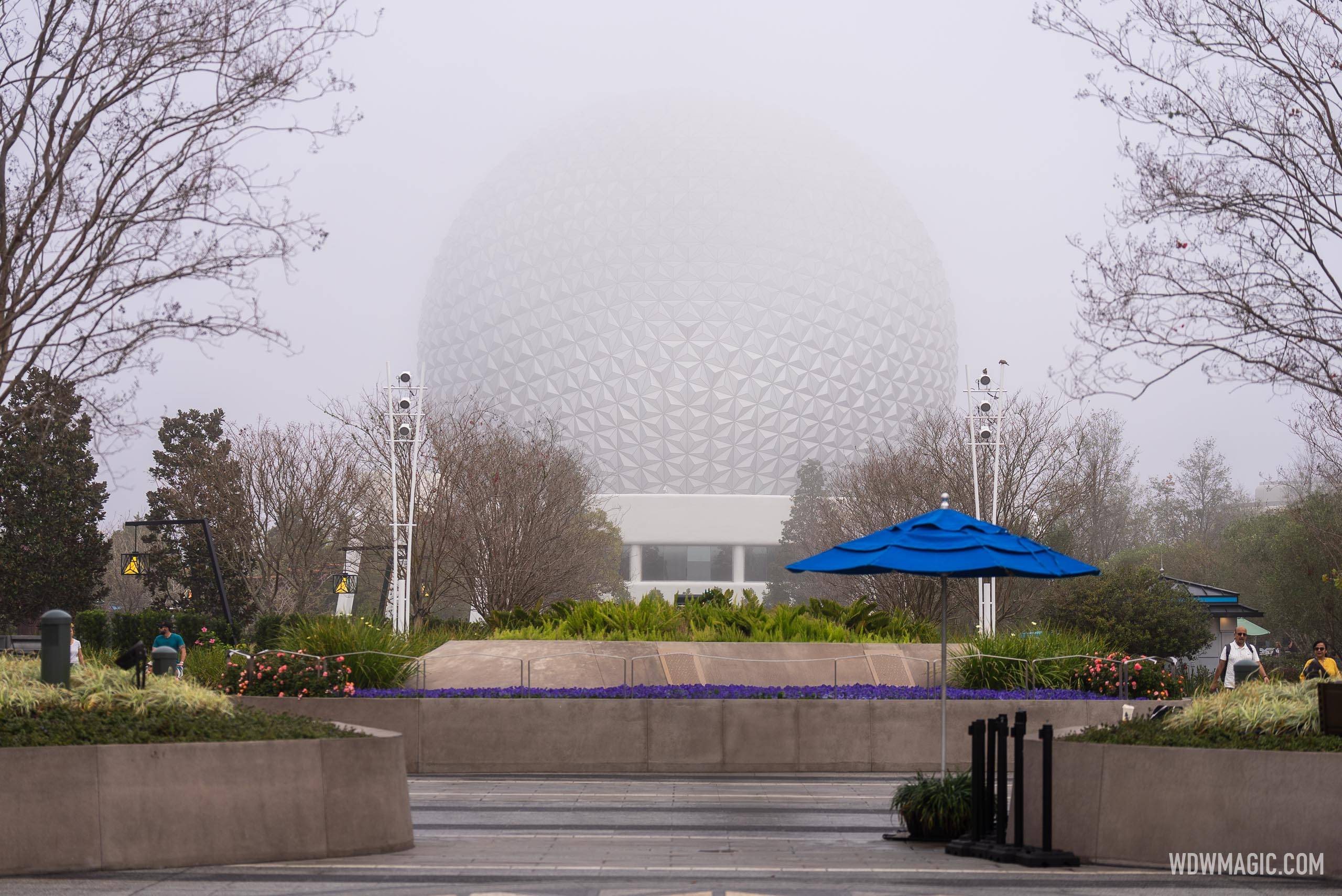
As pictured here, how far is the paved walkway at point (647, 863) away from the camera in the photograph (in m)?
8.26

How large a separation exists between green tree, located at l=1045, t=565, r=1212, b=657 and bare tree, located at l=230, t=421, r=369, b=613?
21.3m

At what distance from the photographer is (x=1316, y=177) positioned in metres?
13.0

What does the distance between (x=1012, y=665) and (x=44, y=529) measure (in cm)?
4059

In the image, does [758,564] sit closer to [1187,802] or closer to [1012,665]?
[1012,665]

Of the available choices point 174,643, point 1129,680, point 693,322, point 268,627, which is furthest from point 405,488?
point 693,322

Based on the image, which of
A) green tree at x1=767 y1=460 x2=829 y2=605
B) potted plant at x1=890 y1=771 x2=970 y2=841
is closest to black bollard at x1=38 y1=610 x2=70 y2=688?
potted plant at x1=890 y1=771 x2=970 y2=841

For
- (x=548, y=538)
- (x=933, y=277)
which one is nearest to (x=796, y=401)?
(x=933, y=277)

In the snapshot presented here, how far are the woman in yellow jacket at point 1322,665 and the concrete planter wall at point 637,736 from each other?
4304 mm

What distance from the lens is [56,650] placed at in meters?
10.6

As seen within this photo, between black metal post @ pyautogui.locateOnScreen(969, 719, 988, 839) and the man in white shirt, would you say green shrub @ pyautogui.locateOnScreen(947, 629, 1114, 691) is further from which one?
black metal post @ pyautogui.locateOnScreen(969, 719, 988, 839)

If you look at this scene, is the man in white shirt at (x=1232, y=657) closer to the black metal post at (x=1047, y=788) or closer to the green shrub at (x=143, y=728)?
the black metal post at (x=1047, y=788)

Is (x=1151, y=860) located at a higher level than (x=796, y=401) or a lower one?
lower

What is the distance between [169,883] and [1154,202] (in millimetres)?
10504

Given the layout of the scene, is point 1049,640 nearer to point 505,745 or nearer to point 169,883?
point 505,745
